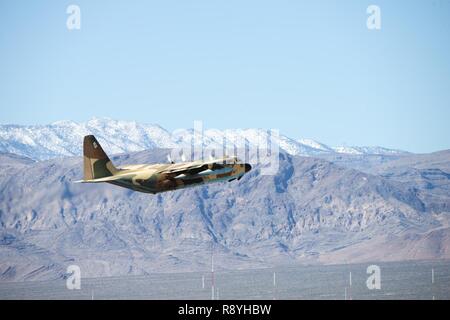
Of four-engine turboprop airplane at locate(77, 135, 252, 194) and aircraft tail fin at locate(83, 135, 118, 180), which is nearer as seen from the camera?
four-engine turboprop airplane at locate(77, 135, 252, 194)

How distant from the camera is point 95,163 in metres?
134

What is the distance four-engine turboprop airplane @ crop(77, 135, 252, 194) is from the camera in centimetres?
12825

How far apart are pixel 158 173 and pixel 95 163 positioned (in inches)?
452

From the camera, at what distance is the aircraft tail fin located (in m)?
134

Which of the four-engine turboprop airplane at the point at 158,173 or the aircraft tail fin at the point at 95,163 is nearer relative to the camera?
the four-engine turboprop airplane at the point at 158,173

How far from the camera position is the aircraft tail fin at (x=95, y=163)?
439ft

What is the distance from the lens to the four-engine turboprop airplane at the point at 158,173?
421 feet
